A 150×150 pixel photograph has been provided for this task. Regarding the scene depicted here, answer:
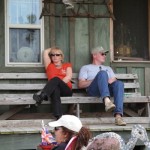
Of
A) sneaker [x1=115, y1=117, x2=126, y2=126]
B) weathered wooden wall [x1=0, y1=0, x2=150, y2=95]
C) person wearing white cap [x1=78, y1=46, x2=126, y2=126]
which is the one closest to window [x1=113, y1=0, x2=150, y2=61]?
weathered wooden wall [x1=0, y1=0, x2=150, y2=95]

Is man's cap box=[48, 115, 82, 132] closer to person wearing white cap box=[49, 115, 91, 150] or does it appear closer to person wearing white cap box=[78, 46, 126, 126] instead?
person wearing white cap box=[49, 115, 91, 150]

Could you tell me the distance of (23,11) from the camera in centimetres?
696

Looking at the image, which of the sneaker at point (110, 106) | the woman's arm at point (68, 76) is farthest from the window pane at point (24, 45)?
the sneaker at point (110, 106)

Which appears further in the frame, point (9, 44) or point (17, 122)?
point (9, 44)

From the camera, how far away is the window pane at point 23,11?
692 centimetres

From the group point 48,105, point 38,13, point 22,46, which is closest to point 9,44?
point 22,46

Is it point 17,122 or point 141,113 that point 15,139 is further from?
point 141,113

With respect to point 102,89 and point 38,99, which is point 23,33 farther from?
point 102,89

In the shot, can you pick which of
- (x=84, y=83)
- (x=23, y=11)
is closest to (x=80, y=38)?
(x=84, y=83)

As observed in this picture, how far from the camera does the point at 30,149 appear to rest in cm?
577

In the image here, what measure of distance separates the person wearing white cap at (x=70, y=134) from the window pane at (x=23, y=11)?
11.7 ft

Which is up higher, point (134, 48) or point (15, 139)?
point (134, 48)

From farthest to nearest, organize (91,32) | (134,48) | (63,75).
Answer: (134,48), (91,32), (63,75)

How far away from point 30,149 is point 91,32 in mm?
2248
